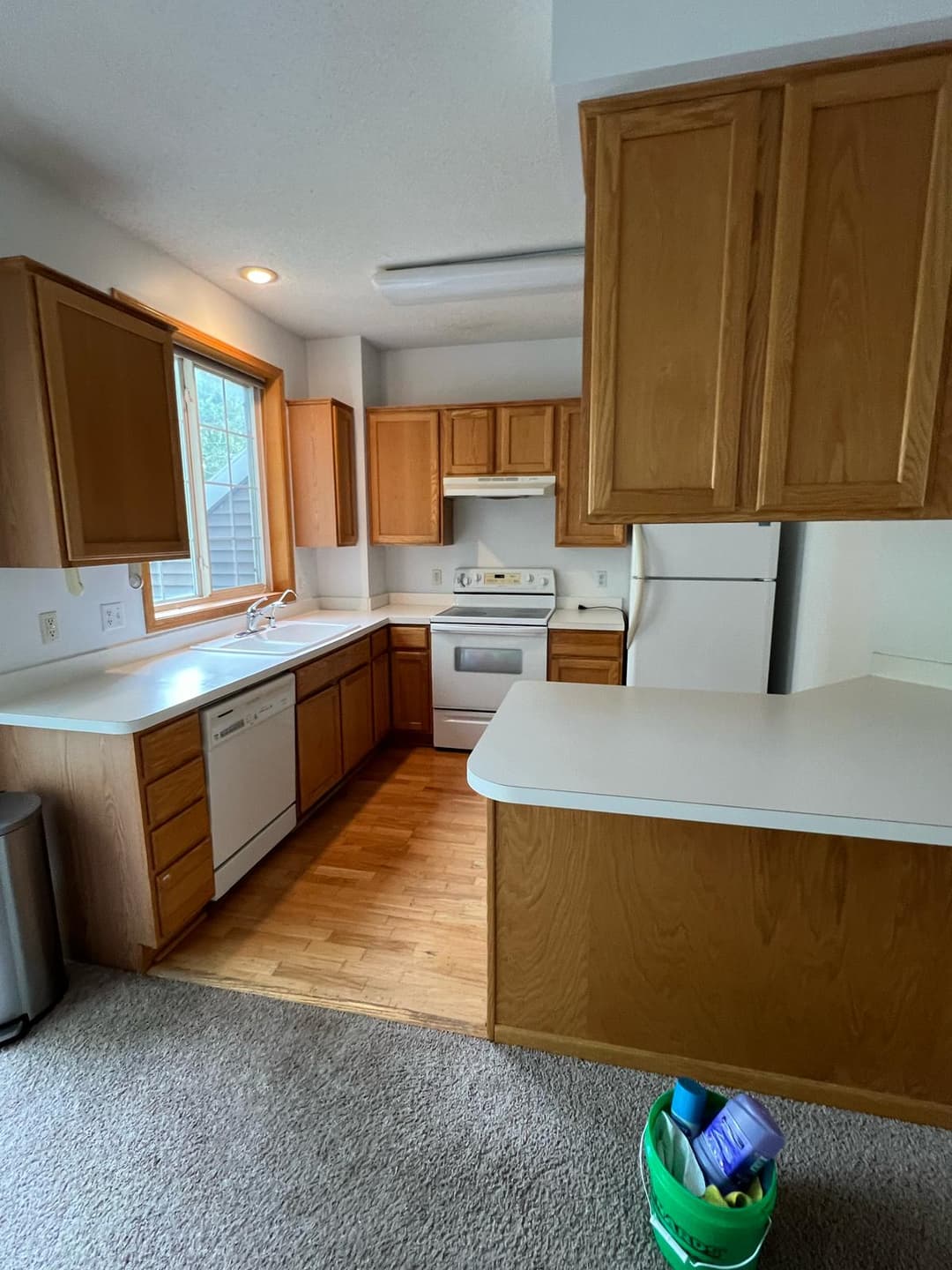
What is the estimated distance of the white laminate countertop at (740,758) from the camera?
44.9 inches

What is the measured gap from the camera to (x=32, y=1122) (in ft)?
4.78

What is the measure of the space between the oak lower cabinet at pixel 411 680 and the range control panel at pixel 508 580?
1.89 ft

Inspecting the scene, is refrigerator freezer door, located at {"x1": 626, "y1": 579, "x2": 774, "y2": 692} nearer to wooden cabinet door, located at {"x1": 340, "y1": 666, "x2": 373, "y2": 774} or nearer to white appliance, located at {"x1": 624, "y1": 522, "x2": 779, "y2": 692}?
white appliance, located at {"x1": 624, "y1": 522, "x2": 779, "y2": 692}

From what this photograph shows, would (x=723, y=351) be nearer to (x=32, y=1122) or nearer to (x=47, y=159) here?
(x=47, y=159)

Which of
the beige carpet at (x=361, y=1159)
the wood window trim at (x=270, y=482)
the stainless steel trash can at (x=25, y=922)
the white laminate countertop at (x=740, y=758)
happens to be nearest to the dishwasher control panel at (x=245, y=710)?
the stainless steel trash can at (x=25, y=922)

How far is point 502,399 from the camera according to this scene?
4.00 m

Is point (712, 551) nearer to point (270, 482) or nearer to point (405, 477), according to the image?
point (405, 477)

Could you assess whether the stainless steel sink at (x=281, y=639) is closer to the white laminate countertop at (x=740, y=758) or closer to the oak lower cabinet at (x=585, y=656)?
the oak lower cabinet at (x=585, y=656)

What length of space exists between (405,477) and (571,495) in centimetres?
109

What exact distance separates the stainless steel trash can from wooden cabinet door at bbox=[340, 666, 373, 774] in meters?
1.52

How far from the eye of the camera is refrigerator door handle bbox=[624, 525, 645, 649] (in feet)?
10.1

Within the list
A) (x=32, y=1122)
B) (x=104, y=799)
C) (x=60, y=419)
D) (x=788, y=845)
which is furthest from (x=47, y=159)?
(x=788, y=845)

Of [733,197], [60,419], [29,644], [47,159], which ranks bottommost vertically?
[29,644]

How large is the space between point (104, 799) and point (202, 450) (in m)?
1.86
